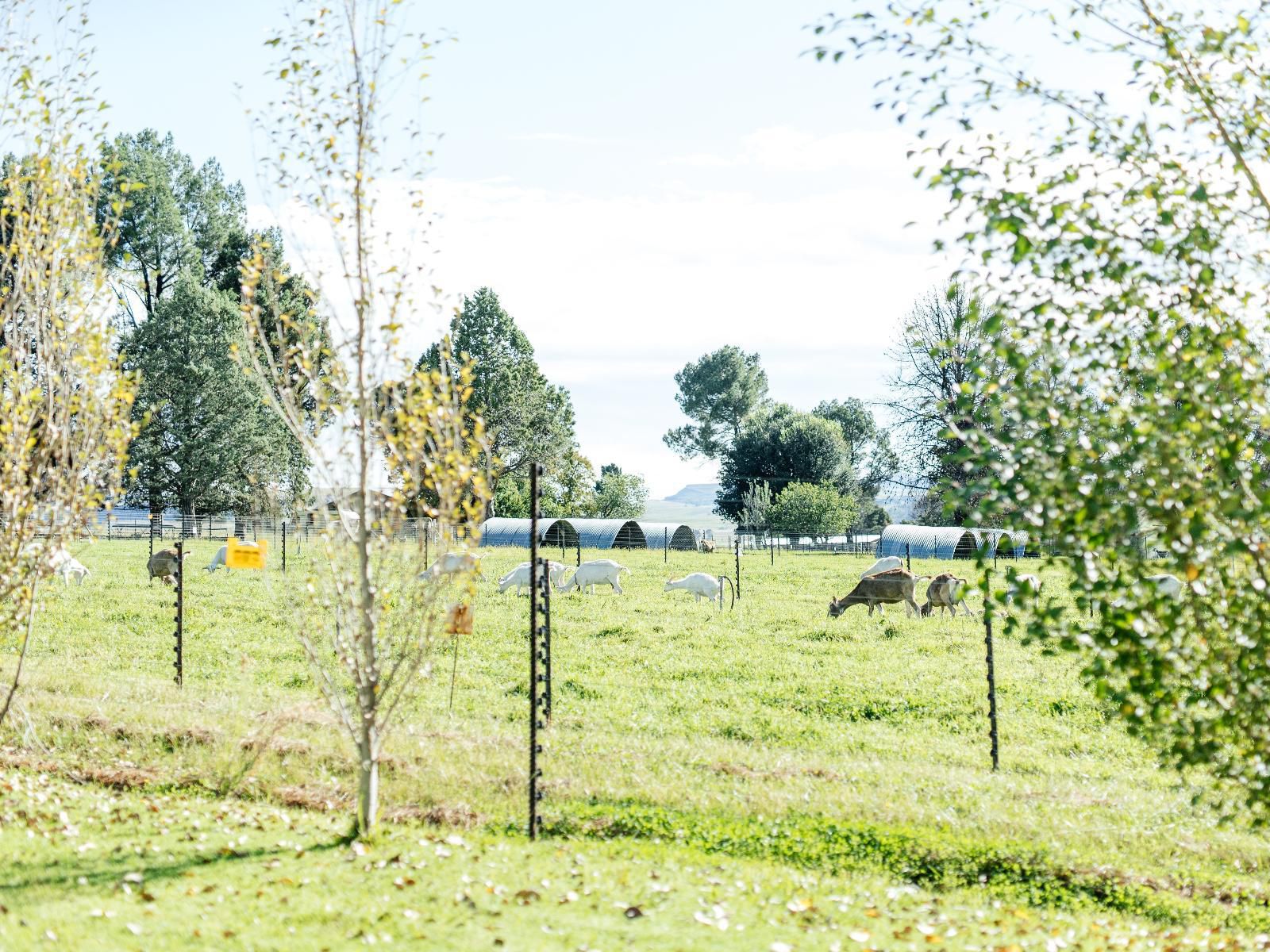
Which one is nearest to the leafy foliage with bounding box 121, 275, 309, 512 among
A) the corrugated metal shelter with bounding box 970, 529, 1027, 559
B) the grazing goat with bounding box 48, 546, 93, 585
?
the grazing goat with bounding box 48, 546, 93, 585

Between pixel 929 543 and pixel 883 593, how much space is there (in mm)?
31084

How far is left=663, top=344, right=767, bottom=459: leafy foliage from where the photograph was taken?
10181 cm

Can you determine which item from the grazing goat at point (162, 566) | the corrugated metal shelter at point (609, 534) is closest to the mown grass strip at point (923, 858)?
the grazing goat at point (162, 566)

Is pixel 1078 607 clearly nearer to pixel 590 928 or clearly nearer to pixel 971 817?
pixel 590 928

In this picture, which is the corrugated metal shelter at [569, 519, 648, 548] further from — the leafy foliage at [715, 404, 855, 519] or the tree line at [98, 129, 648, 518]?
the leafy foliage at [715, 404, 855, 519]

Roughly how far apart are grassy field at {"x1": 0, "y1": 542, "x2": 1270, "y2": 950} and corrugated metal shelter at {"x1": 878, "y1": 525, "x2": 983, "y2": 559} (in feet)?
120

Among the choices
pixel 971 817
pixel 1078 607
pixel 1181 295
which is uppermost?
pixel 1181 295

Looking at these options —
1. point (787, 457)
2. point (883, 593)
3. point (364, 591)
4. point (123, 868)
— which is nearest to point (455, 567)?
point (364, 591)

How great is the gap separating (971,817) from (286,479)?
167 ft

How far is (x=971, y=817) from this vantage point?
1117 cm

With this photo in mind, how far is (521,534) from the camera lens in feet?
206

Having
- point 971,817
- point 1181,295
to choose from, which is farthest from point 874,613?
point 1181,295

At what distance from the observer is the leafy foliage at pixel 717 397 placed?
101812mm

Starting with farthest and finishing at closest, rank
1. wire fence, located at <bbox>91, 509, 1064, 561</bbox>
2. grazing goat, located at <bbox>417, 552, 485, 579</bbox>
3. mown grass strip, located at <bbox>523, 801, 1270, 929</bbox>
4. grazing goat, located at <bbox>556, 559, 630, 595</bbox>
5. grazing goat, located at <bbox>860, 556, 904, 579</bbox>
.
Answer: grazing goat, located at <bbox>860, 556, 904, 579</bbox> < wire fence, located at <bbox>91, 509, 1064, 561</bbox> < grazing goat, located at <bbox>556, 559, 630, 595</bbox> < grazing goat, located at <bbox>417, 552, 485, 579</bbox> < mown grass strip, located at <bbox>523, 801, 1270, 929</bbox>
